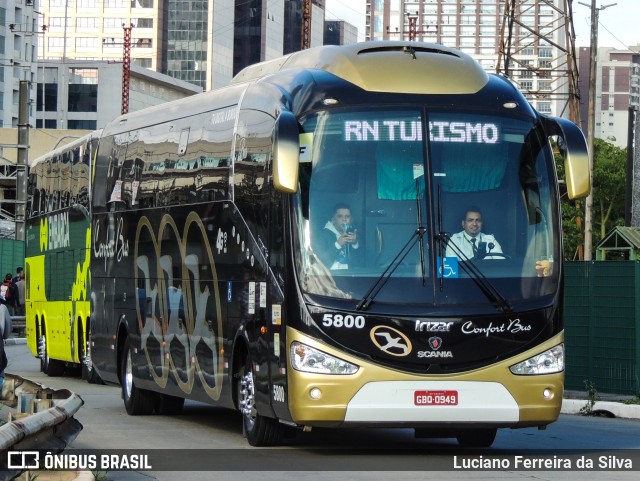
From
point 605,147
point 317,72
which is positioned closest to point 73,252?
point 317,72

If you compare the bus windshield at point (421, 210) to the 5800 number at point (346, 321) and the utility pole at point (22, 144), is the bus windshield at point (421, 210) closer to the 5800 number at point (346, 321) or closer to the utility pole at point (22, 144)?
the 5800 number at point (346, 321)

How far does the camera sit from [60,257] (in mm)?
27141

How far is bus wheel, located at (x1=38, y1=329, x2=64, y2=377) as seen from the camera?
2839 cm

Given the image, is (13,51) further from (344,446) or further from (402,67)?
(402,67)

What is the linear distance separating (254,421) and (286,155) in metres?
2.98

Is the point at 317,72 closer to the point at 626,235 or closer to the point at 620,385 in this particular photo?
the point at 620,385

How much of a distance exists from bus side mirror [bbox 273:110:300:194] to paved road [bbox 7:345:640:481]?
2285 millimetres

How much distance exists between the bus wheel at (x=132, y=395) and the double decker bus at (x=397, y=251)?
14.5ft

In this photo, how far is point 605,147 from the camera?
102188 millimetres

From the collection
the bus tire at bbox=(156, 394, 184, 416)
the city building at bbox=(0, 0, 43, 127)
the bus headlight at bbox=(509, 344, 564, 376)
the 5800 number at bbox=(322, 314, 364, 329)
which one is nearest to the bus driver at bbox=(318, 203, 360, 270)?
the 5800 number at bbox=(322, 314, 364, 329)

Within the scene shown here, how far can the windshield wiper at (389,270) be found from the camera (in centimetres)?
1250

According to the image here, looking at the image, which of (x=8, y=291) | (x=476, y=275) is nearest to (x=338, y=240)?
(x=476, y=275)

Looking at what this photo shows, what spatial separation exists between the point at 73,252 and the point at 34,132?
11711 cm

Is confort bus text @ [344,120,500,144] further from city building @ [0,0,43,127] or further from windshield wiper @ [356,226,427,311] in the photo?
city building @ [0,0,43,127]
